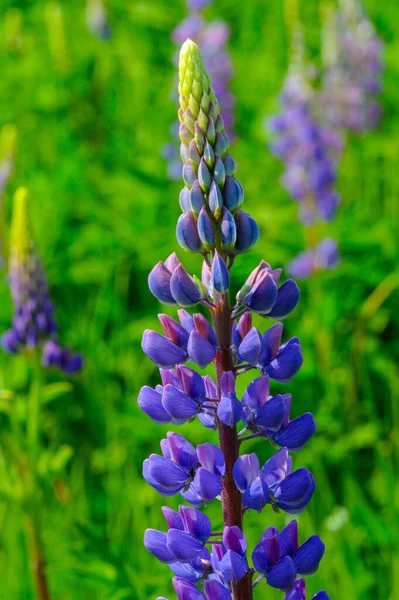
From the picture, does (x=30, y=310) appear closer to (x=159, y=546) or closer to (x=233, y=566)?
(x=159, y=546)

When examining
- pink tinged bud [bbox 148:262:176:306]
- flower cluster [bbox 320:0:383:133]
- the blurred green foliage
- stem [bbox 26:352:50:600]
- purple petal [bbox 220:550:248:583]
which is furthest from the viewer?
flower cluster [bbox 320:0:383:133]

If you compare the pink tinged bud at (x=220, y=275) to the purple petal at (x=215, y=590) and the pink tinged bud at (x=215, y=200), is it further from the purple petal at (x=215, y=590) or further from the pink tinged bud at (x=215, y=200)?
the purple petal at (x=215, y=590)

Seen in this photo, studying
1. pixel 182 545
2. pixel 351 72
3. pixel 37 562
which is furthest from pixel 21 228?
pixel 351 72

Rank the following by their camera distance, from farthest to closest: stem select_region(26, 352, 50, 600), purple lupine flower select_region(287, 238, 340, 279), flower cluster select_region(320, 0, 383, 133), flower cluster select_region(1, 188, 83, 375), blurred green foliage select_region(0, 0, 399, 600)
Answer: flower cluster select_region(320, 0, 383, 133), purple lupine flower select_region(287, 238, 340, 279), flower cluster select_region(1, 188, 83, 375), blurred green foliage select_region(0, 0, 399, 600), stem select_region(26, 352, 50, 600)

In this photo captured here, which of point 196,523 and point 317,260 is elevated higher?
point 317,260

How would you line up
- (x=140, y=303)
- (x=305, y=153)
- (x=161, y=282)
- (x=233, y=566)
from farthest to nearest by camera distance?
1. (x=140, y=303)
2. (x=305, y=153)
3. (x=161, y=282)
4. (x=233, y=566)

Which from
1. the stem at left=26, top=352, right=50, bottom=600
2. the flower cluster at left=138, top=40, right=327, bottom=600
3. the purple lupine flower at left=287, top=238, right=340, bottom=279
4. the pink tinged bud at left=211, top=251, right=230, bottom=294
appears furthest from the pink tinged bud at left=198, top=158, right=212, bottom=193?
the purple lupine flower at left=287, top=238, right=340, bottom=279

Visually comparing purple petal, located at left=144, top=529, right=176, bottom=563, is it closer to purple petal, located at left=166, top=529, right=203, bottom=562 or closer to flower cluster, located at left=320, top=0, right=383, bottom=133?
purple petal, located at left=166, top=529, right=203, bottom=562
